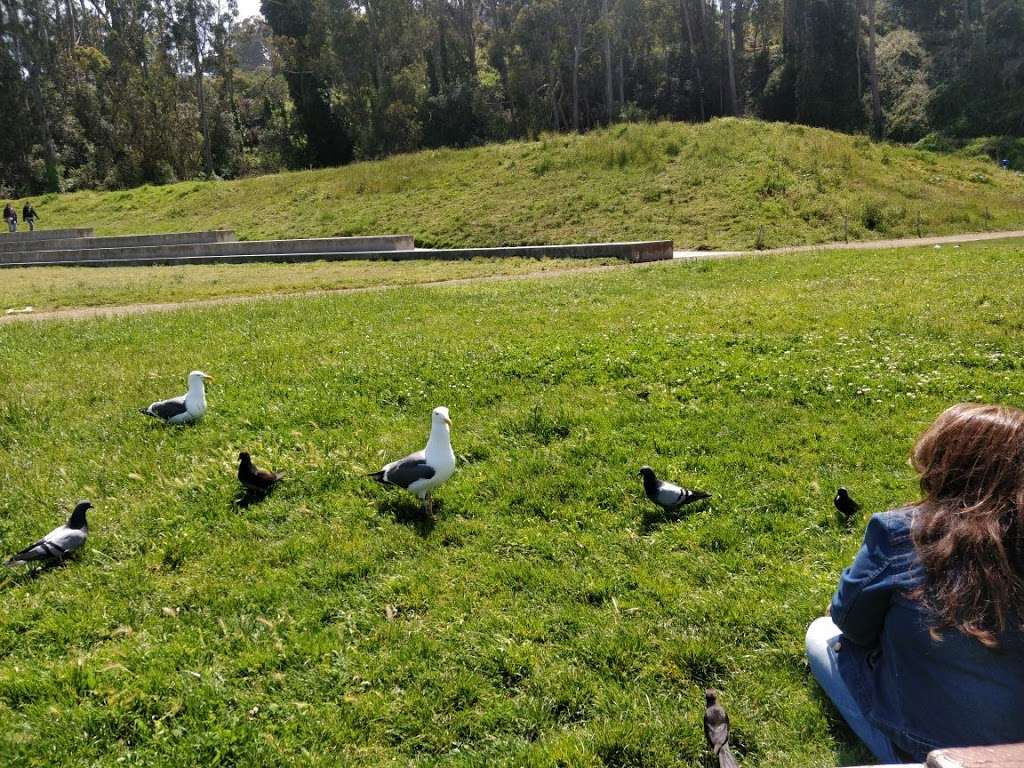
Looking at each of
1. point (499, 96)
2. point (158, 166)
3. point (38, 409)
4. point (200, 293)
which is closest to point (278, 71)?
point (158, 166)

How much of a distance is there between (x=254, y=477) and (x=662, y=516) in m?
2.79

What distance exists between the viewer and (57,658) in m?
3.88

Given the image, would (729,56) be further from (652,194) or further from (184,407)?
(184,407)

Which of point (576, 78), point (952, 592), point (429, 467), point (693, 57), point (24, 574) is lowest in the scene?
point (24, 574)

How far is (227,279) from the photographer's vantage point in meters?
19.4

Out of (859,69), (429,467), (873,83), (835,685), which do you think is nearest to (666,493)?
(429,467)

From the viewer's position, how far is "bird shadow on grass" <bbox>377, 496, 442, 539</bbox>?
5039 millimetres

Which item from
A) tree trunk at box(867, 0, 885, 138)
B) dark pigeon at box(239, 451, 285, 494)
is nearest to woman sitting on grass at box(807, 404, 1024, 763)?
dark pigeon at box(239, 451, 285, 494)

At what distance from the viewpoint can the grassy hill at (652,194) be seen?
22.5m

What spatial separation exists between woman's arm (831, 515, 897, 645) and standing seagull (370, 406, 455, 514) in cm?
276

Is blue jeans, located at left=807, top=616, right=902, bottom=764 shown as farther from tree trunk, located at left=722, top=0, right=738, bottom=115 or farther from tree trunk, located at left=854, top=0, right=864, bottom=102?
tree trunk, located at left=854, top=0, right=864, bottom=102

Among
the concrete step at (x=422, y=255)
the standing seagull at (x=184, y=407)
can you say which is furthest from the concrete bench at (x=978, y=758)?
the concrete step at (x=422, y=255)

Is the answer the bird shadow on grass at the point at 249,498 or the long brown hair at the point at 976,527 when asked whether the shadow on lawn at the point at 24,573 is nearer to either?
the bird shadow on grass at the point at 249,498

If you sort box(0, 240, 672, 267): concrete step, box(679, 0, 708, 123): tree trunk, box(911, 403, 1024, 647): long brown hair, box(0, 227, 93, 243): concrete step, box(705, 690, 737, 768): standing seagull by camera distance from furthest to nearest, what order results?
box(679, 0, 708, 123): tree trunk < box(0, 227, 93, 243): concrete step < box(0, 240, 672, 267): concrete step < box(705, 690, 737, 768): standing seagull < box(911, 403, 1024, 647): long brown hair
